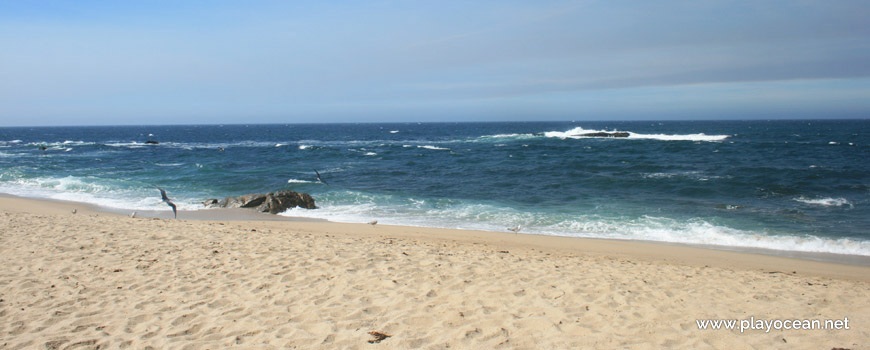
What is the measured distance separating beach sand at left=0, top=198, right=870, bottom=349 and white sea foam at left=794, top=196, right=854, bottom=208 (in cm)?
815

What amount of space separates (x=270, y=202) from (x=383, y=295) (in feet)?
34.8

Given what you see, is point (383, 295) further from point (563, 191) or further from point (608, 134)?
point (608, 134)

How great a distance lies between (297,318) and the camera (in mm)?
4848

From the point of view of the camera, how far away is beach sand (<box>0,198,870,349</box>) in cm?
445

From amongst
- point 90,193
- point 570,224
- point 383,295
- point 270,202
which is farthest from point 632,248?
point 90,193

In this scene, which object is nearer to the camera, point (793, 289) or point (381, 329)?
point (381, 329)

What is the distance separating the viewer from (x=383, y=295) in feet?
18.3

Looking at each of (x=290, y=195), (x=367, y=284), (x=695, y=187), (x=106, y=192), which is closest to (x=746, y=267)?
(x=367, y=284)

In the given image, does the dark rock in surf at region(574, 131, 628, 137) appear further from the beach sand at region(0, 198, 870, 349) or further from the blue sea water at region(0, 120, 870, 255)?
the beach sand at region(0, 198, 870, 349)

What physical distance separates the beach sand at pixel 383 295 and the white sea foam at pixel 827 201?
8.15 m

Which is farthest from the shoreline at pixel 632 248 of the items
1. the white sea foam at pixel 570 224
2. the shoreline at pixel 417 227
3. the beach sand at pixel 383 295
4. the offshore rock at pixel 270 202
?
the offshore rock at pixel 270 202

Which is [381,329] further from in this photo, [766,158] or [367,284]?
[766,158]

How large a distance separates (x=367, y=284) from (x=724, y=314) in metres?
4.16

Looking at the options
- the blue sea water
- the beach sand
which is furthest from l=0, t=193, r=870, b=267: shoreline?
the beach sand
